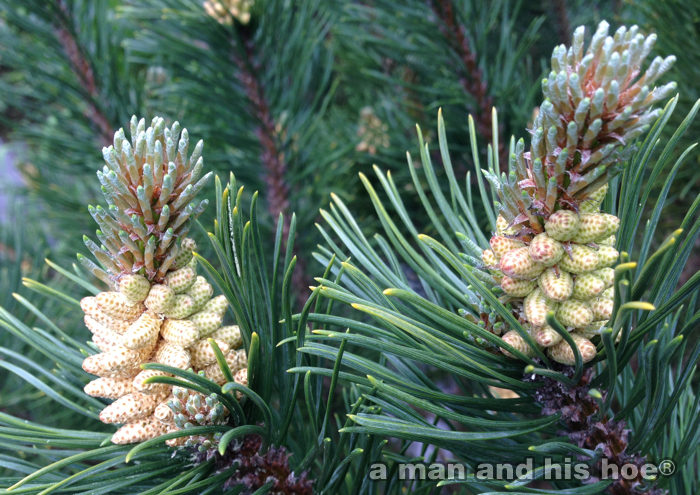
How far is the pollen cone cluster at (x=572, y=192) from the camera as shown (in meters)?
0.40

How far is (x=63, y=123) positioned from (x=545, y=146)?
3.75ft

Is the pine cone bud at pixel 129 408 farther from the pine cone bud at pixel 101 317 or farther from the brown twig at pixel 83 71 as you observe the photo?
the brown twig at pixel 83 71

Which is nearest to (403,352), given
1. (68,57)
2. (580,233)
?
(580,233)

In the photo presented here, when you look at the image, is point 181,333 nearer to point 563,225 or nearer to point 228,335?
point 228,335

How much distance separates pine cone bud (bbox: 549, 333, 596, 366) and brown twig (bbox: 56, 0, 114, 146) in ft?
3.41

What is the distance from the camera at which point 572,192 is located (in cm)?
45

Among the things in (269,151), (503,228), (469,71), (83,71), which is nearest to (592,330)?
(503,228)

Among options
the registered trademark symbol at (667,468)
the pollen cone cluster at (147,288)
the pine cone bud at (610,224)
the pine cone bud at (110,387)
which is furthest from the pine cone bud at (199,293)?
the registered trademark symbol at (667,468)

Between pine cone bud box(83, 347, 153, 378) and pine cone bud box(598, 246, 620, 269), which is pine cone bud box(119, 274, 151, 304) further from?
pine cone bud box(598, 246, 620, 269)

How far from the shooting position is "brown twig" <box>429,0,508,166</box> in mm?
1000

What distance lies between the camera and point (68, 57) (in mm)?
1142

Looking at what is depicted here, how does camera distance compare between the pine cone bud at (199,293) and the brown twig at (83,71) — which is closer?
the pine cone bud at (199,293)

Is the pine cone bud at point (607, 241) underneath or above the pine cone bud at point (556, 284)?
above

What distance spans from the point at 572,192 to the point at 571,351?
145 mm
